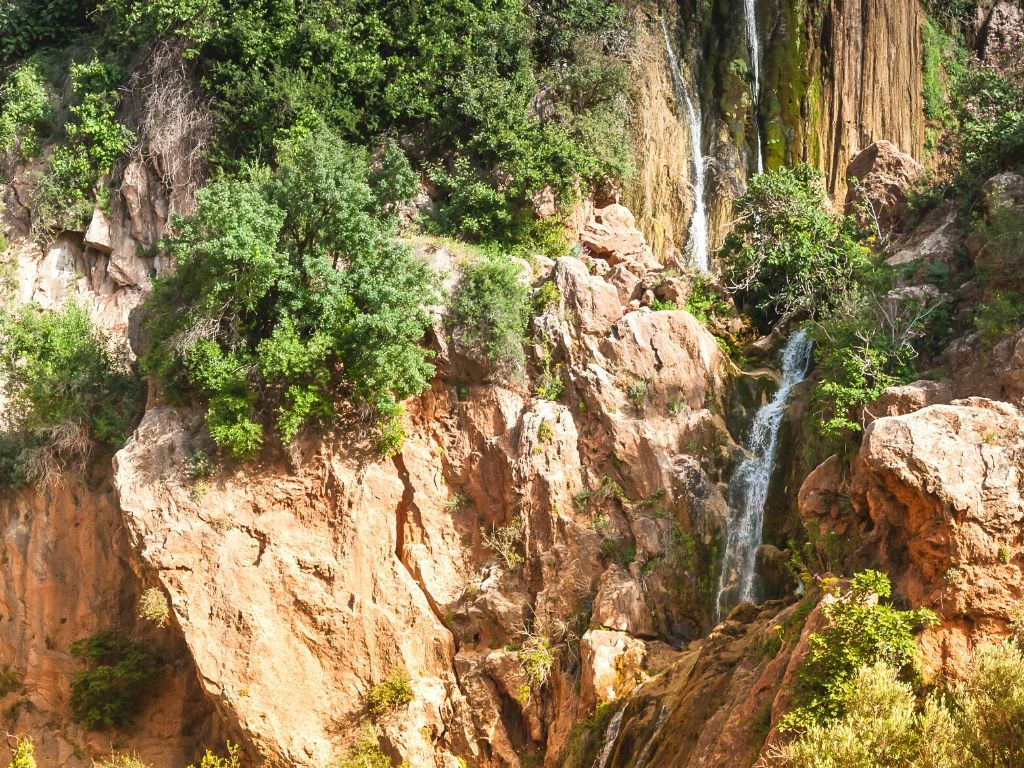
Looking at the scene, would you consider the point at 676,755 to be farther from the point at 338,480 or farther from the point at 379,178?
the point at 379,178

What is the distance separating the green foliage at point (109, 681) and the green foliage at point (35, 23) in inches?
667

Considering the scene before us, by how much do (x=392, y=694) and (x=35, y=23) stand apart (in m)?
22.0

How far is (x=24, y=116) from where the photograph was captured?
97.7 feet

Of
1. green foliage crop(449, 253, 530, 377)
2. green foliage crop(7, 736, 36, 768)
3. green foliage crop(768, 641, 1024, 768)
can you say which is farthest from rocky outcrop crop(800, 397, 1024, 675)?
green foliage crop(7, 736, 36, 768)

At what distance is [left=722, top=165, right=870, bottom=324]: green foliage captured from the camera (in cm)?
2463

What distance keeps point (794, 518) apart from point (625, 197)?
10.5m

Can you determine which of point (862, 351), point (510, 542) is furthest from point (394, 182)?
point (862, 351)

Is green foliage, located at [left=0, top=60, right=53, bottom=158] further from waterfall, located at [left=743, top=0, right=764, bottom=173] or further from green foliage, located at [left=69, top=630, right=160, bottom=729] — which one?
waterfall, located at [left=743, top=0, right=764, bottom=173]

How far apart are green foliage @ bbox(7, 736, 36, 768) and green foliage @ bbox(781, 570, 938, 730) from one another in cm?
1764

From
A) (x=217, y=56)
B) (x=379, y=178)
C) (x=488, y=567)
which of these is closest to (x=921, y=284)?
A: (x=488, y=567)

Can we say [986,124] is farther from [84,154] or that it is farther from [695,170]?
[84,154]

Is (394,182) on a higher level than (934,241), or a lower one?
higher

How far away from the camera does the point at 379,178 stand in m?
26.3

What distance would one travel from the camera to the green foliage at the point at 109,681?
81.8 ft
